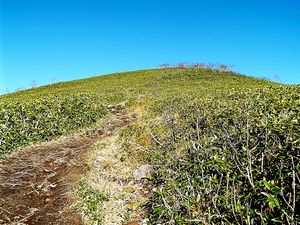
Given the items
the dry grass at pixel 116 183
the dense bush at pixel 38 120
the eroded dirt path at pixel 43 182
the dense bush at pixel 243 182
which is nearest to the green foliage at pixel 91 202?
the dry grass at pixel 116 183

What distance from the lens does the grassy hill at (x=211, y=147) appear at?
455 cm

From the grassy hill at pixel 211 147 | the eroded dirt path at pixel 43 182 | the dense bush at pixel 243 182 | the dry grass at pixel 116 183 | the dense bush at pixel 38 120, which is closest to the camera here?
the dense bush at pixel 243 182

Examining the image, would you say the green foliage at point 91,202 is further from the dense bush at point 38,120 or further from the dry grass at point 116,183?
the dense bush at point 38,120

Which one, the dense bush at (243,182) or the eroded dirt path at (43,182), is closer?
the dense bush at (243,182)

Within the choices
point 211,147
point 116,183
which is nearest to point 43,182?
point 116,183

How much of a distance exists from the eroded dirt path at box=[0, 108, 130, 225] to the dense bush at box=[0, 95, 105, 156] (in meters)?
0.68

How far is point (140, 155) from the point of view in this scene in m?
9.39

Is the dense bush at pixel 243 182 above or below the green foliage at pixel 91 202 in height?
above

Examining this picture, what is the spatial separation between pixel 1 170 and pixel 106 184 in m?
4.06

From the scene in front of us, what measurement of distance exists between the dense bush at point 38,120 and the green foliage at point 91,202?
17.2ft

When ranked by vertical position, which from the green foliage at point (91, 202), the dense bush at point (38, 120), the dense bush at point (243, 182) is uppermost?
the dense bush at point (38, 120)

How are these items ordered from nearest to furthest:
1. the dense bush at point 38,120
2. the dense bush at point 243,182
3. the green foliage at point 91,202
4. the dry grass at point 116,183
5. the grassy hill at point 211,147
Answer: the dense bush at point 243,182 → the grassy hill at point 211,147 → the green foliage at point 91,202 → the dry grass at point 116,183 → the dense bush at point 38,120

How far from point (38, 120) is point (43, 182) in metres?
5.60

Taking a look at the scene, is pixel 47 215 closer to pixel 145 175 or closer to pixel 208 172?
pixel 145 175
